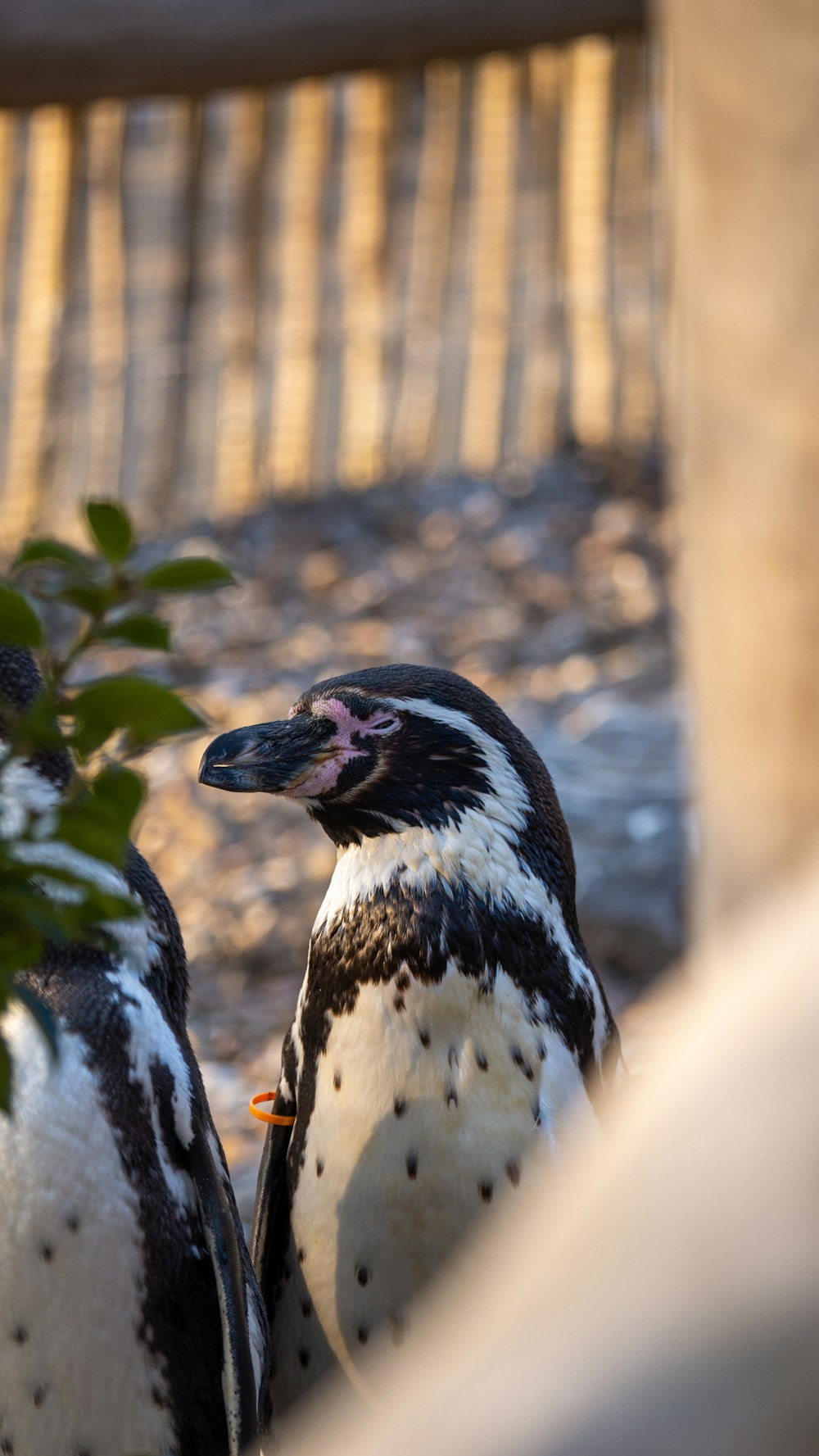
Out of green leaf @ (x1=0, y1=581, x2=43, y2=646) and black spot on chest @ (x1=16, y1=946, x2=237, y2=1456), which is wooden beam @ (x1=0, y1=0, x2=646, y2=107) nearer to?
black spot on chest @ (x1=16, y1=946, x2=237, y2=1456)

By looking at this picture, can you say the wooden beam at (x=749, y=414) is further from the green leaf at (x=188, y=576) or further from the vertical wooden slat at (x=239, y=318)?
the vertical wooden slat at (x=239, y=318)

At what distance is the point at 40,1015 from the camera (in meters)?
0.82

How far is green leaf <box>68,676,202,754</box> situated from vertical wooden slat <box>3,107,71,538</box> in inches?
198

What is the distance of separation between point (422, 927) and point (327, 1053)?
0.20 m

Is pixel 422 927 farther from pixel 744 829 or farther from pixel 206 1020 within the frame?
pixel 206 1020

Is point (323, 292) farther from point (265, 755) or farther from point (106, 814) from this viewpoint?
point (106, 814)

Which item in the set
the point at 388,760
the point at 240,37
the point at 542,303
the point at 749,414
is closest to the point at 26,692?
the point at 388,760

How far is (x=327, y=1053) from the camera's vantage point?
1.71 meters

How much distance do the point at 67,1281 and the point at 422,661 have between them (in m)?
3.63

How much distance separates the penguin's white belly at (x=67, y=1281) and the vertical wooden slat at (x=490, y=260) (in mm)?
4774

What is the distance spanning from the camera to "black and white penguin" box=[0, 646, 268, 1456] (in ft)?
4.76

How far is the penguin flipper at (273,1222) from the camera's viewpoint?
1821 mm

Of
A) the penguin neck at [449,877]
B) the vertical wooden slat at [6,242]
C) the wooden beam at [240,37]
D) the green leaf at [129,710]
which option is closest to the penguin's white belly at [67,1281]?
the penguin neck at [449,877]

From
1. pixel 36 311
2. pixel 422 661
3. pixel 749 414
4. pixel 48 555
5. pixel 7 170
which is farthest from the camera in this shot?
pixel 36 311
